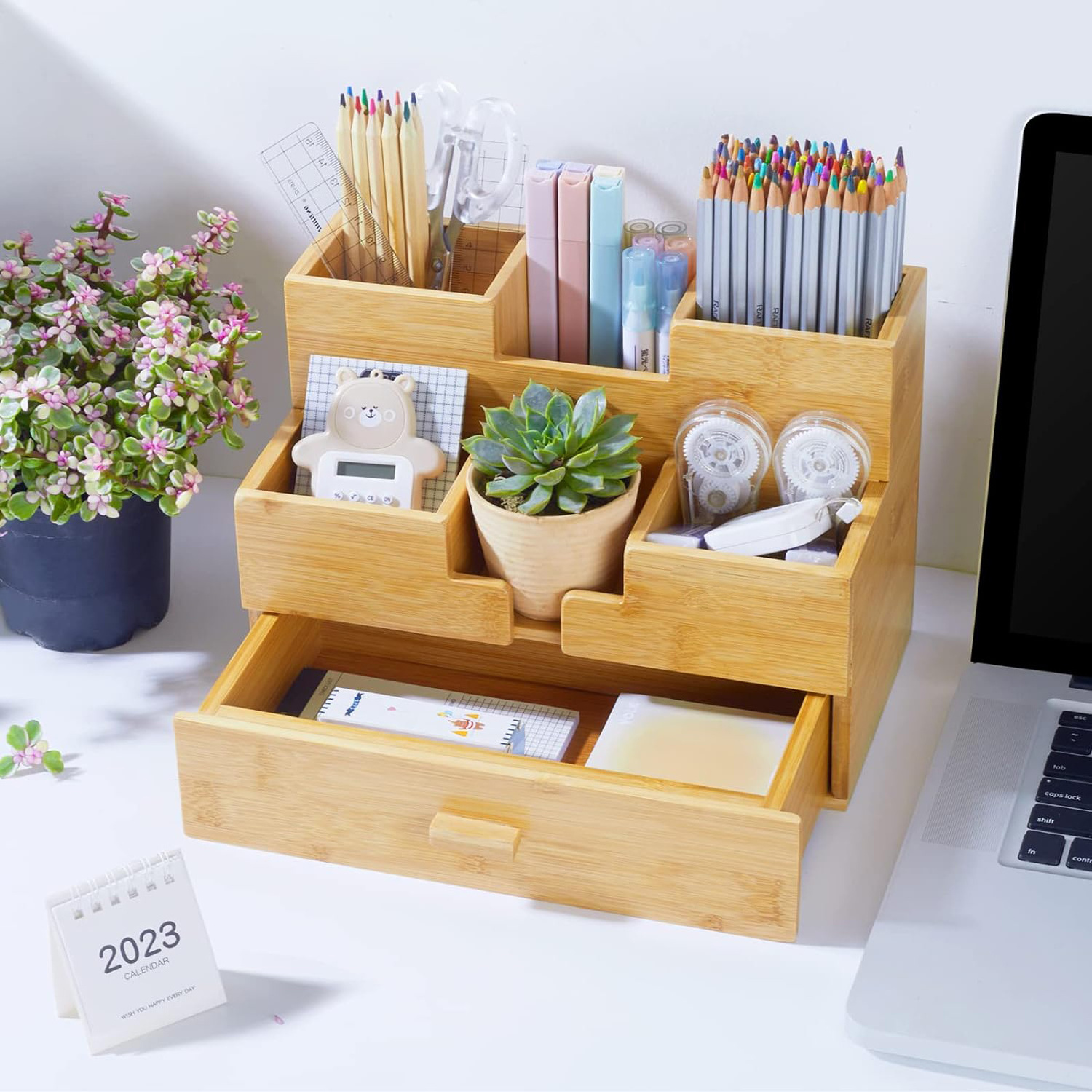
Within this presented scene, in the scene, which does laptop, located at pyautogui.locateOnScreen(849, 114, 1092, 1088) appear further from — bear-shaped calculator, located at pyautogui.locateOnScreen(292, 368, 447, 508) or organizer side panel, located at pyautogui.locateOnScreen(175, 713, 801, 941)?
bear-shaped calculator, located at pyautogui.locateOnScreen(292, 368, 447, 508)

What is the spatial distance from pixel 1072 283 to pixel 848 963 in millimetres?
387

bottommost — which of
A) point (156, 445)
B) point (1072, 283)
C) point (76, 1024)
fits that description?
point (76, 1024)

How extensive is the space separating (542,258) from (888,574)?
296mm

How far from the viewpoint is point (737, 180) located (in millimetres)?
943

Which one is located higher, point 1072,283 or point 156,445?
point 1072,283

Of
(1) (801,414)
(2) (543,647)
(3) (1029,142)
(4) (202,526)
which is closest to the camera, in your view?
(3) (1029,142)

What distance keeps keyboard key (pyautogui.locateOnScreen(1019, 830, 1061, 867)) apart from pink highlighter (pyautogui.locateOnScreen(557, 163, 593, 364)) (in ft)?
1.32

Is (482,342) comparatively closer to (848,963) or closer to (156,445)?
(156,445)

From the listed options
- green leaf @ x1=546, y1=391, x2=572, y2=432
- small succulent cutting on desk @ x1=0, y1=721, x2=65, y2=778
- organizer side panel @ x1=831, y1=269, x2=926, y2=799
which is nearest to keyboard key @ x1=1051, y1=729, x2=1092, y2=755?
organizer side panel @ x1=831, y1=269, x2=926, y2=799

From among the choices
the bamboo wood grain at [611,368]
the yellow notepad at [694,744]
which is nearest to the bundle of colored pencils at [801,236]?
the bamboo wood grain at [611,368]

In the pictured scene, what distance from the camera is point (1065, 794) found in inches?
36.8

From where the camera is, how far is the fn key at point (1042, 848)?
0.90m

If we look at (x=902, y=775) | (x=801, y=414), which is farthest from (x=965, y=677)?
(x=801, y=414)

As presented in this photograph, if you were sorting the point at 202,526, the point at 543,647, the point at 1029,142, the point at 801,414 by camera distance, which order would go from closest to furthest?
the point at 1029,142 < the point at 801,414 < the point at 543,647 < the point at 202,526
